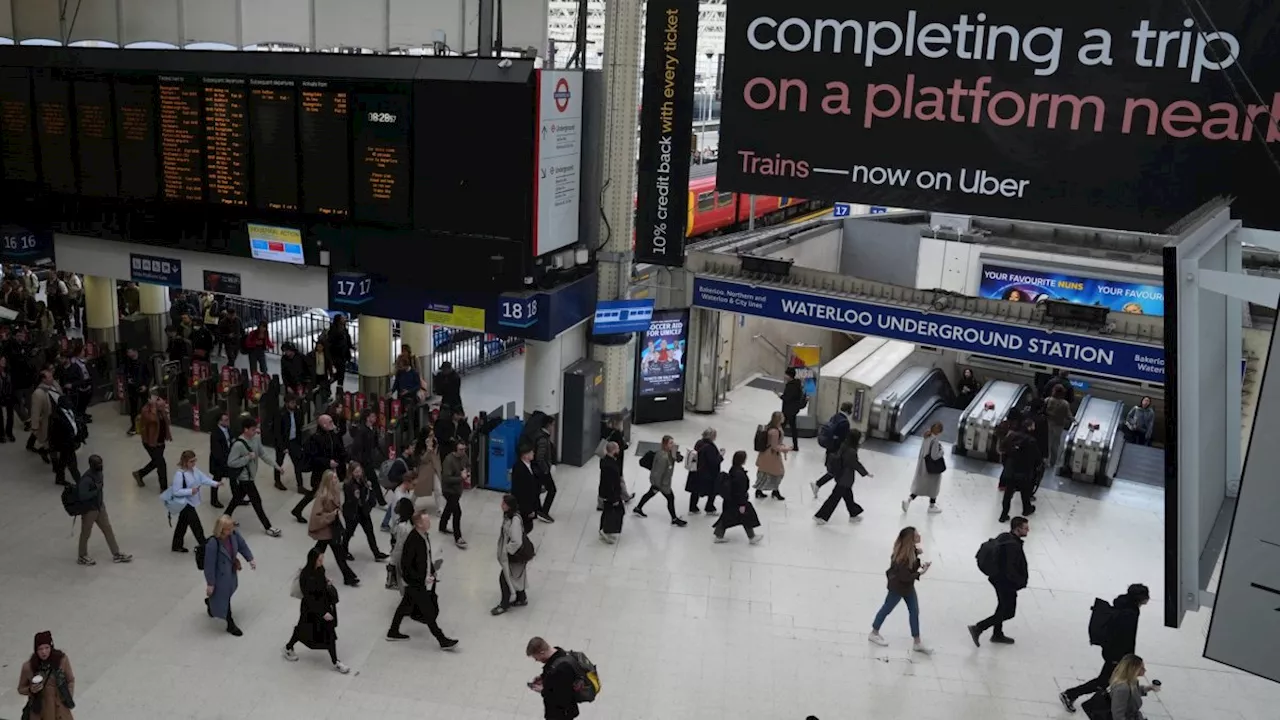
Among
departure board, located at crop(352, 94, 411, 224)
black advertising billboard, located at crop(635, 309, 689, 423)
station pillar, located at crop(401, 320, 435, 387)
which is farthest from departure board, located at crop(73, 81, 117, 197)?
black advertising billboard, located at crop(635, 309, 689, 423)

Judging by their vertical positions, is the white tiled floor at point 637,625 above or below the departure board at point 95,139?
below

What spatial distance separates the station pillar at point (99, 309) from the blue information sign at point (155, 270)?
3633 mm

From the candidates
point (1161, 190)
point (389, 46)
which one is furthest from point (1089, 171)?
point (389, 46)

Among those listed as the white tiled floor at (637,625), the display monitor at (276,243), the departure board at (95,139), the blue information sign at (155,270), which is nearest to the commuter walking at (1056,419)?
the white tiled floor at (637,625)

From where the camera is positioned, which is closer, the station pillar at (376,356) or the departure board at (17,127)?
the departure board at (17,127)

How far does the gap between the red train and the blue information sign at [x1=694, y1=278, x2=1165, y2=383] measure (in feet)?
11.1

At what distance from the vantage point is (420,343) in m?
17.8

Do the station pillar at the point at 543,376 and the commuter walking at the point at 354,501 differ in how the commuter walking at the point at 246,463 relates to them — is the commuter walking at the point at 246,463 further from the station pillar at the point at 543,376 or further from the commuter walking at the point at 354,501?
the station pillar at the point at 543,376

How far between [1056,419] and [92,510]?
12.2 metres

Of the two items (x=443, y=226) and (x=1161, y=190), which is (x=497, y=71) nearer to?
(x=443, y=226)

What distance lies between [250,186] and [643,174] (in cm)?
505

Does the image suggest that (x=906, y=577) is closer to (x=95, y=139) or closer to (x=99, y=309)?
(x=95, y=139)

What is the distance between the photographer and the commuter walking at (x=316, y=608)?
8.80 m

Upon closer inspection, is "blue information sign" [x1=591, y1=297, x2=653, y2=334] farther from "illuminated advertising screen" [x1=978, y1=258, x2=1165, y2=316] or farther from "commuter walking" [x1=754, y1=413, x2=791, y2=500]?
Result: "illuminated advertising screen" [x1=978, y1=258, x2=1165, y2=316]
